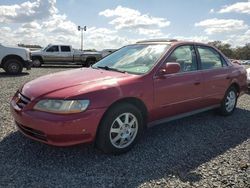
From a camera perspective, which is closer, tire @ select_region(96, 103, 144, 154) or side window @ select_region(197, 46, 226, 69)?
tire @ select_region(96, 103, 144, 154)

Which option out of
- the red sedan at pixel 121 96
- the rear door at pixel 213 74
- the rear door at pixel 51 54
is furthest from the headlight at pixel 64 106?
the rear door at pixel 51 54

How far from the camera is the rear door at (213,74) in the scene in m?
5.45

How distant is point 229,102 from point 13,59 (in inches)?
388

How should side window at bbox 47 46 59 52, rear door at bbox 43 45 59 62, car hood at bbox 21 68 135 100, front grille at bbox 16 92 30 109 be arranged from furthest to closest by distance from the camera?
side window at bbox 47 46 59 52, rear door at bbox 43 45 59 62, front grille at bbox 16 92 30 109, car hood at bbox 21 68 135 100

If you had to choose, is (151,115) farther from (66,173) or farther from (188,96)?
(66,173)

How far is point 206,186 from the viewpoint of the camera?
3.32m

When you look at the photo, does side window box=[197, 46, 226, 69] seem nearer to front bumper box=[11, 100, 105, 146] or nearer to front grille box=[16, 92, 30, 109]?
front bumper box=[11, 100, 105, 146]

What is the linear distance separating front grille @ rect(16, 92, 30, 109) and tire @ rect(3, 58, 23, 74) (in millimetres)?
9510

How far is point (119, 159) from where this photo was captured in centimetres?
392

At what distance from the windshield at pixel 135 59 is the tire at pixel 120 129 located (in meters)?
0.70

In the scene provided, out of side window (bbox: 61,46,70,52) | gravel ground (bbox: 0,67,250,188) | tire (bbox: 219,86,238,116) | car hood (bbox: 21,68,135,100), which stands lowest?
gravel ground (bbox: 0,67,250,188)

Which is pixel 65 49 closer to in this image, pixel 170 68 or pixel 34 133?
pixel 170 68

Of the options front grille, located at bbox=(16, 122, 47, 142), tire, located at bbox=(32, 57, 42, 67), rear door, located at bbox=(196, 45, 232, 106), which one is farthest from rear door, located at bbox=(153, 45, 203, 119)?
tire, located at bbox=(32, 57, 42, 67)

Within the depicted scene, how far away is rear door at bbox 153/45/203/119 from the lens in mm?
4477
